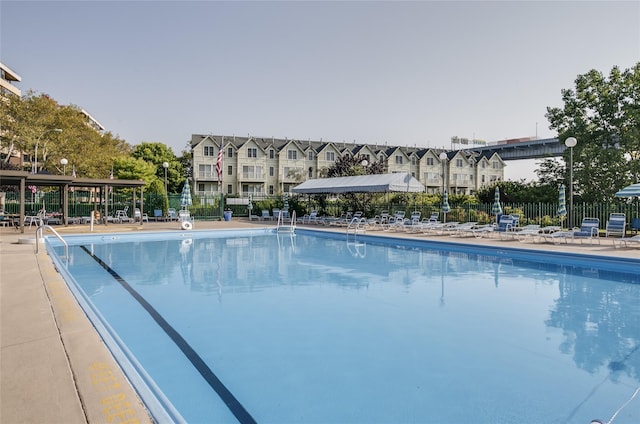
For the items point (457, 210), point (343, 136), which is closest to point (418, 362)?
point (457, 210)

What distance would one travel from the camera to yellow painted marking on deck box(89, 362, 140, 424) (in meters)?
2.71

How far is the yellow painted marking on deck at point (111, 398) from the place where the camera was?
2.71 metres

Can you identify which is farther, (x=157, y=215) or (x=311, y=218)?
(x=157, y=215)

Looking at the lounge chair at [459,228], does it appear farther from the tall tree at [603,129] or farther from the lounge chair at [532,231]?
the tall tree at [603,129]

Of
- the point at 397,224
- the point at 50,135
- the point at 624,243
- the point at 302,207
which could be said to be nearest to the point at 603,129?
the point at 624,243

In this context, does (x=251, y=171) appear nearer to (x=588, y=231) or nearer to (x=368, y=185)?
(x=368, y=185)

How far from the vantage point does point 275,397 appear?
3895mm

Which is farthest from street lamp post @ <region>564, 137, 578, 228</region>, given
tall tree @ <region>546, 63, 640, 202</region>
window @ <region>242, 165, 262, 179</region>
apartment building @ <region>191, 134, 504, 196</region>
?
window @ <region>242, 165, 262, 179</region>

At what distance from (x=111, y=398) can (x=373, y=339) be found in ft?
11.0

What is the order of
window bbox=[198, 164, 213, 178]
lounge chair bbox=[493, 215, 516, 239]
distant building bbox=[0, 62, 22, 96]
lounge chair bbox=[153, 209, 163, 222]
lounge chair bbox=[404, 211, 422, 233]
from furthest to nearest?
distant building bbox=[0, 62, 22, 96] → window bbox=[198, 164, 213, 178] → lounge chair bbox=[153, 209, 163, 222] → lounge chair bbox=[404, 211, 422, 233] → lounge chair bbox=[493, 215, 516, 239]

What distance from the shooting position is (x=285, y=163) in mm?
50750

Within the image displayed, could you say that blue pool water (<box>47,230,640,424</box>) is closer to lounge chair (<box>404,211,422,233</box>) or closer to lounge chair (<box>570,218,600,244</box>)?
lounge chair (<box>570,218,600,244</box>)

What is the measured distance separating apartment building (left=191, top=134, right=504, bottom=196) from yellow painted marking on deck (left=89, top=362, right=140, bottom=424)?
1580 inches

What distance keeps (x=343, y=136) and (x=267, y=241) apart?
40.0 m
